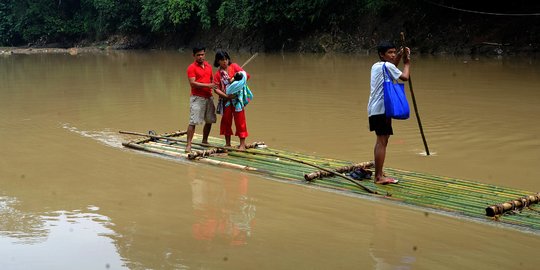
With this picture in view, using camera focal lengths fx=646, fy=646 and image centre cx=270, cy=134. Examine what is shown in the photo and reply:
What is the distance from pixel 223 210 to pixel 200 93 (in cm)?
219

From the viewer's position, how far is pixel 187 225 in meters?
5.01

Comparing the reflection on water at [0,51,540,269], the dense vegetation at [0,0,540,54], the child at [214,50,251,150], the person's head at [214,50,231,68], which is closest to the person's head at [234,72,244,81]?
the child at [214,50,251,150]

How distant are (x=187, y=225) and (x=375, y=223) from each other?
1445 millimetres

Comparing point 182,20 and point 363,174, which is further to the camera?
point 182,20

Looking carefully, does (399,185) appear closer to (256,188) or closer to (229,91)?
(256,188)

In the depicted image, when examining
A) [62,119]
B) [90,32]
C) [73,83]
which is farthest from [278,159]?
[90,32]

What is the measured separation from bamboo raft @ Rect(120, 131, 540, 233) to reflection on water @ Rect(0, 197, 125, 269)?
1765 mm

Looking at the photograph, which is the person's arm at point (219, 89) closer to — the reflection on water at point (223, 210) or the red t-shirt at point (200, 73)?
the red t-shirt at point (200, 73)

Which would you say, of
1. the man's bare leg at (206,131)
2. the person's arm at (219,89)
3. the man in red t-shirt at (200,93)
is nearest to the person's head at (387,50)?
the person's arm at (219,89)

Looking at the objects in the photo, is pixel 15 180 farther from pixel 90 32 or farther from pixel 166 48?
pixel 90 32

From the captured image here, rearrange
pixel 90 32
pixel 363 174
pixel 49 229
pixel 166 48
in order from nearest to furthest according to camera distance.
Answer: pixel 49 229 → pixel 363 174 → pixel 166 48 → pixel 90 32

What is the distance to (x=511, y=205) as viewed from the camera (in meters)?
4.72

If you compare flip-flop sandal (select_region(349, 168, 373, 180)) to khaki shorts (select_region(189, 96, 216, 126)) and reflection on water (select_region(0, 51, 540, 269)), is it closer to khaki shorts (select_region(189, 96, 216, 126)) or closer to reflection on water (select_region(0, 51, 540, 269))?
reflection on water (select_region(0, 51, 540, 269))

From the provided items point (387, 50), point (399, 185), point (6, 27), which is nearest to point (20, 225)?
point (399, 185)
